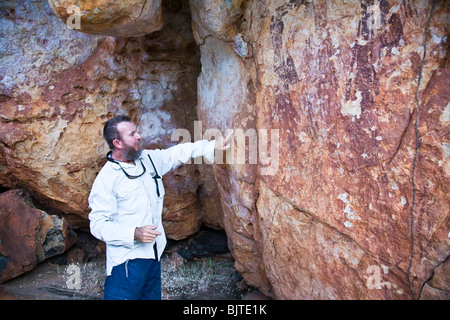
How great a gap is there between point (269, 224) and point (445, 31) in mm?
1459

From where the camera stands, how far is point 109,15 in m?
2.15

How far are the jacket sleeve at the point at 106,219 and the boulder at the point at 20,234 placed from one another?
3.67 ft

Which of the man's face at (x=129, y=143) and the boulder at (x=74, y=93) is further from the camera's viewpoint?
the boulder at (x=74, y=93)

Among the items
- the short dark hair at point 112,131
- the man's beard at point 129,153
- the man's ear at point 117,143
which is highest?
the short dark hair at point 112,131

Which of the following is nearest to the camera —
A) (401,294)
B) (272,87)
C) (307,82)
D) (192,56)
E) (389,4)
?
(389,4)

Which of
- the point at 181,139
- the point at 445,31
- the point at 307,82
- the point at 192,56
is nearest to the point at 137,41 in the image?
the point at 192,56

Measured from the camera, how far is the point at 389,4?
1603 millimetres

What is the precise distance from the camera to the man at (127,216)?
2.13 meters

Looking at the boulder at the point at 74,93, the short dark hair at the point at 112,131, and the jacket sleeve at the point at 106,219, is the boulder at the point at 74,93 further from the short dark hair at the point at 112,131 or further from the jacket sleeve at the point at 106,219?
the jacket sleeve at the point at 106,219

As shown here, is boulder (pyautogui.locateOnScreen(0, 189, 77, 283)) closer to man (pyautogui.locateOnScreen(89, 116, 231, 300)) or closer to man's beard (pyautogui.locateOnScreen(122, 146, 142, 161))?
man (pyautogui.locateOnScreen(89, 116, 231, 300))

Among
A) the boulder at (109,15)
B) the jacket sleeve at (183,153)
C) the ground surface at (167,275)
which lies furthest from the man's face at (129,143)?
the ground surface at (167,275)

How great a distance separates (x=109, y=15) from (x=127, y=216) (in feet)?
3.90

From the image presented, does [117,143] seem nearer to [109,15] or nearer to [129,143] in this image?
[129,143]

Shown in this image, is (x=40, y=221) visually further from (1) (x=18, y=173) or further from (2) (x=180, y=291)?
(2) (x=180, y=291)
